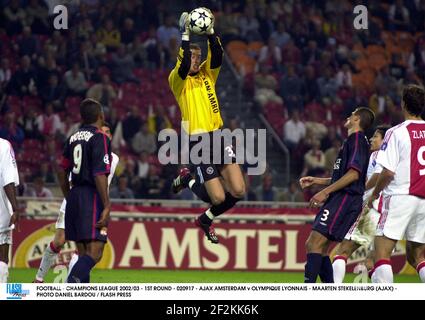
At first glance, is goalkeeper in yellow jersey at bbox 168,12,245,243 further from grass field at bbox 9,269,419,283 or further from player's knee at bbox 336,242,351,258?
grass field at bbox 9,269,419,283

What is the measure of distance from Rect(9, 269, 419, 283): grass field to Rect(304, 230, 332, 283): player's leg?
466 centimetres

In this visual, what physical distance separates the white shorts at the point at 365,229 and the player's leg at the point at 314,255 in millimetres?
1757

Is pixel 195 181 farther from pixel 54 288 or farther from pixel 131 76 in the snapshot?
pixel 131 76

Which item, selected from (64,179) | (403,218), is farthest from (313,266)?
(64,179)

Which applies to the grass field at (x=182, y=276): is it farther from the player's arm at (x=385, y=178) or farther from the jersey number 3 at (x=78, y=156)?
the player's arm at (x=385, y=178)

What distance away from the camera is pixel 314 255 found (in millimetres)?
11242

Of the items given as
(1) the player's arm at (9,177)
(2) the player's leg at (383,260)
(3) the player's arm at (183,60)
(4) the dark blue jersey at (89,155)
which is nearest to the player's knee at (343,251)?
(2) the player's leg at (383,260)

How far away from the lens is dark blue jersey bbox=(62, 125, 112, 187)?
10461mm

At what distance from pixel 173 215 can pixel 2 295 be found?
9.64m

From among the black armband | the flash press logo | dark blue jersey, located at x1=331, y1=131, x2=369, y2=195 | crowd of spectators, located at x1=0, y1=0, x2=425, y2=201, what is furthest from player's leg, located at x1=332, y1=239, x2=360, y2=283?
crowd of spectators, located at x1=0, y1=0, x2=425, y2=201

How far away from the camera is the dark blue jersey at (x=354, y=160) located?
11.3 meters

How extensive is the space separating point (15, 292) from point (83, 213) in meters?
1.40

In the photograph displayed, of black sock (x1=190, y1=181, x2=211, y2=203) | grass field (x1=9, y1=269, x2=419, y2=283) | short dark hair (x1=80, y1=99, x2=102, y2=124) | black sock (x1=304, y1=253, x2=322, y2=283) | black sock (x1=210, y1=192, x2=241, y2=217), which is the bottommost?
grass field (x1=9, y1=269, x2=419, y2=283)

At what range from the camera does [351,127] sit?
11.5m
